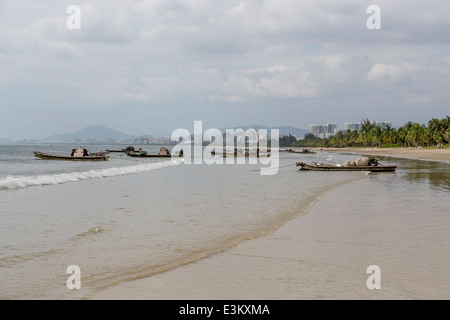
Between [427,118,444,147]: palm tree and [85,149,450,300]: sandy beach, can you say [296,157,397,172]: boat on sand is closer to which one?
[85,149,450,300]: sandy beach

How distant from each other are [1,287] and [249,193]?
56.4 feet

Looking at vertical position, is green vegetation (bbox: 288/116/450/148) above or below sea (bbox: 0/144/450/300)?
above

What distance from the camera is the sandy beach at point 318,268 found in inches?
248

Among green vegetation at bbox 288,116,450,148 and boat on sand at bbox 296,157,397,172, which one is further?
green vegetation at bbox 288,116,450,148

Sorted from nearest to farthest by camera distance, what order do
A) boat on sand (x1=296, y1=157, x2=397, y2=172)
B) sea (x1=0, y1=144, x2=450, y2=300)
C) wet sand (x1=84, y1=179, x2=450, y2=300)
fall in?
wet sand (x1=84, y1=179, x2=450, y2=300) < sea (x1=0, y1=144, x2=450, y2=300) < boat on sand (x1=296, y1=157, x2=397, y2=172)

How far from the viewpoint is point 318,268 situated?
7.65 m

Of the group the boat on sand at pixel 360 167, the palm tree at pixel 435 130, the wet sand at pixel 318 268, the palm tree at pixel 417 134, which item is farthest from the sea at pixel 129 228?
the palm tree at pixel 417 134

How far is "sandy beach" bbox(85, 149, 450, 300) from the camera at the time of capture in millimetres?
6293

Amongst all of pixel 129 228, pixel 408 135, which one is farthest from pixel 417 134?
pixel 129 228

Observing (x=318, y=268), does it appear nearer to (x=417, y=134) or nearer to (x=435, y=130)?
(x=435, y=130)

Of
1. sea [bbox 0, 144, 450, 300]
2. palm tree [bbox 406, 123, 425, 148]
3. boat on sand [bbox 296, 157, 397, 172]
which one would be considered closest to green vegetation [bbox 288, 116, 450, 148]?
palm tree [bbox 406, 123, 425, 148]

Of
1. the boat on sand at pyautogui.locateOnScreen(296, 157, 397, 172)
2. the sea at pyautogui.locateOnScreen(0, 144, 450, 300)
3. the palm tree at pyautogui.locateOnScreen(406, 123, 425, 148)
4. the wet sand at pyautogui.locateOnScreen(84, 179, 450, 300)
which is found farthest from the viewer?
the palm tree at pyautogui.locateOnScreen(406, 123, 425, 148)

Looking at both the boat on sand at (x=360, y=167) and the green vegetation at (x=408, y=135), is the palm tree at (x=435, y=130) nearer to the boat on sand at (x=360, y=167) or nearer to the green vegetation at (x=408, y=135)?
the green vegetation at (x=408, y=135)
